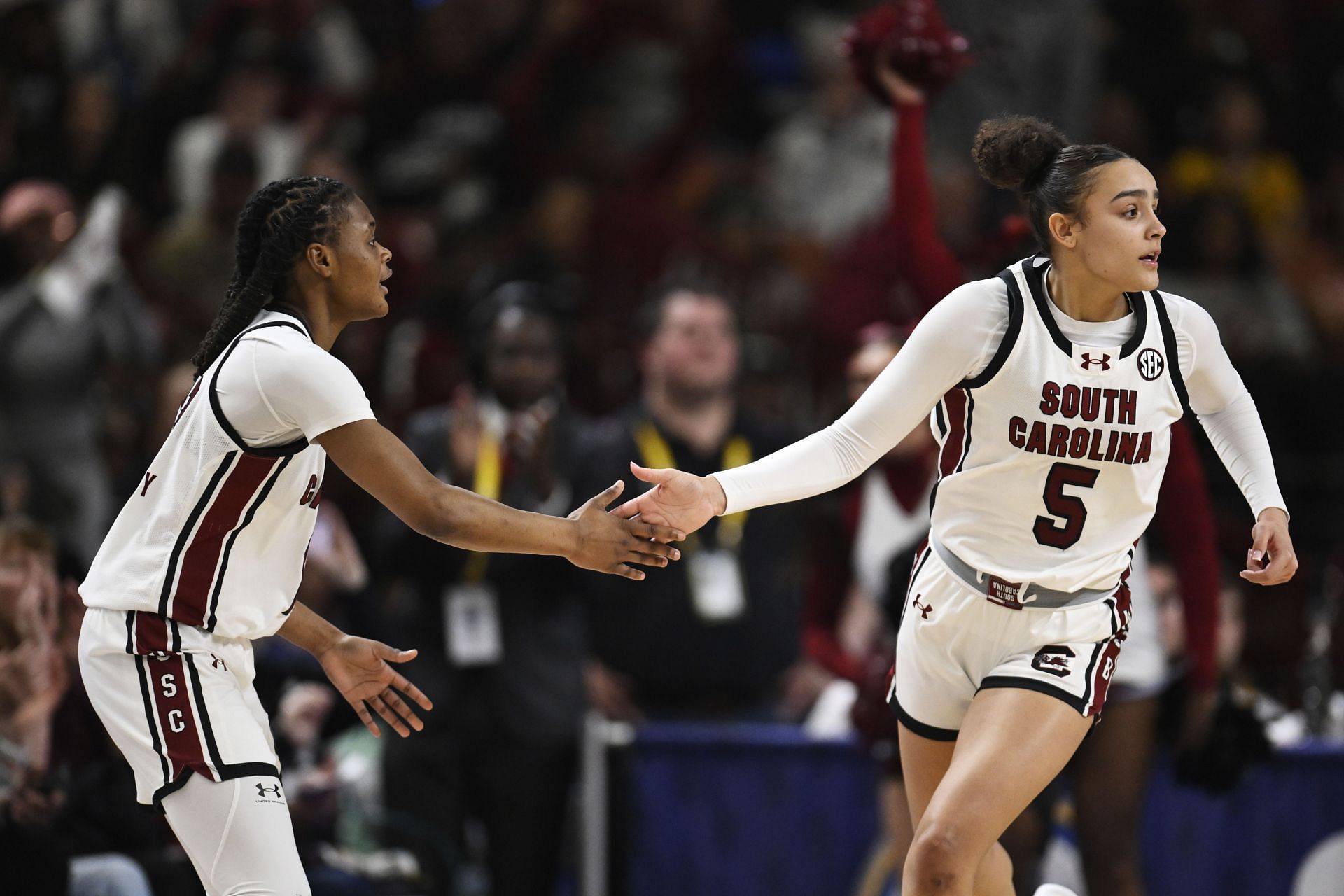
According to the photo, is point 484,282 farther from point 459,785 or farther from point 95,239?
point 459,785

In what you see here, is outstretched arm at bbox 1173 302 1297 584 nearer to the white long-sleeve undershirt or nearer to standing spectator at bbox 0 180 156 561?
the white long-sleeve undershirt

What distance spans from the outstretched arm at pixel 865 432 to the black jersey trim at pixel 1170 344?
36 centimetres

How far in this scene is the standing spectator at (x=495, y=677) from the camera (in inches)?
249

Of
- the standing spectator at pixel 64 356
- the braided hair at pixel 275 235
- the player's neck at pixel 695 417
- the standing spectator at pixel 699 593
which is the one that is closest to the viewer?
the braided hair at pixel 275 235

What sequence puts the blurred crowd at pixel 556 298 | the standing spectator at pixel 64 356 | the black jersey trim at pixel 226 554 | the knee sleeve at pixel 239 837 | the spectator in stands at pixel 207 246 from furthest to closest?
1. the spectator in stands at pixel 207 246
2. the standing spectator at pixel 64 356
3. the blurred crowd at pixel 556 298
4. the black jersey trim at pixel 226 554
5. the knee sleeve at pixel 239 837

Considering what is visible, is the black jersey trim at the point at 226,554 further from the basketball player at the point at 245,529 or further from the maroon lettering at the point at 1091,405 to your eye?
the maroon lettering at the point at 1091,405

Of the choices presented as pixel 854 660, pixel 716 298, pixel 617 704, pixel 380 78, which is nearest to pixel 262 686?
pixel 617 704

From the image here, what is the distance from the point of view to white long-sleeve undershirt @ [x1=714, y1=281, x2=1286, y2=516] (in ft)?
13.3

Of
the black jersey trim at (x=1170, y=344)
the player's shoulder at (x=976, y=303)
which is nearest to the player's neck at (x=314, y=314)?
the player's shoulder at (x=976, y=303)

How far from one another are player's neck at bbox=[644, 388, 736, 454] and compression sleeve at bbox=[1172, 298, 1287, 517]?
9.14ft

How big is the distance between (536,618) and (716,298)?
5.22 ft

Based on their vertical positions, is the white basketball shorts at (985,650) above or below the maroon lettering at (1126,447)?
below

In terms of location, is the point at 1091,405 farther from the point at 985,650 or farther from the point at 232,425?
the point at 232,425

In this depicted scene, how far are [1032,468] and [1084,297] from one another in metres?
0.40
